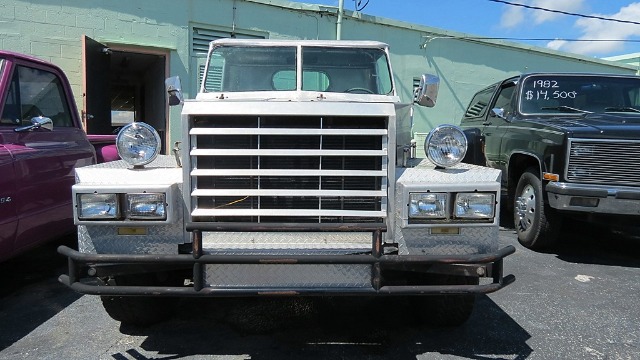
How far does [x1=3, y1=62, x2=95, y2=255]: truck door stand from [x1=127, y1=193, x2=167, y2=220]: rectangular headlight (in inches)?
65.9

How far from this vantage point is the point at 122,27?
29.9ft

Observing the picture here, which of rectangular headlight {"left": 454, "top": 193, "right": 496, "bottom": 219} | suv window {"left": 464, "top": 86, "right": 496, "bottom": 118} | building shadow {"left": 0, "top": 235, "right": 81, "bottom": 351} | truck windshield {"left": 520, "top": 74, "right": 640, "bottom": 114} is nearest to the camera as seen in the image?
rectangular headlight {"left": 454, "top": 193, "right": 496, "bottom": 219}

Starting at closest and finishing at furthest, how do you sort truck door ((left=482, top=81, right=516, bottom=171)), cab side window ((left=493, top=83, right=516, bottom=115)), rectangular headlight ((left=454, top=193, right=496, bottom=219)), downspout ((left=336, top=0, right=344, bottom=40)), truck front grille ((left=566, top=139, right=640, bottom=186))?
rectangular headlight ((left=454, top=193, right=496, bottom=219))
truck front grille ((left=566, top=139, right=640, bottom=186))
truck door ((left=482, top=81, right=516, bottom=171))
cab side window ((left=493, top=83, right=516, bottom=115))
downspout ((left=336, top=0, right=344, bottom=40))

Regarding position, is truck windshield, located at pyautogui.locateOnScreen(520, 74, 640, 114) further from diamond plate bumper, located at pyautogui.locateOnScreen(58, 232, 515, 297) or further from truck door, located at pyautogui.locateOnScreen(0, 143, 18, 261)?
truck door, located at pyautogui.locateOnScreen(0, 143, 18, 261)

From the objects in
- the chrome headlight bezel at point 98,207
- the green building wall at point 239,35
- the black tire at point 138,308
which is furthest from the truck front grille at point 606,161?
the green building wall at point 239,35

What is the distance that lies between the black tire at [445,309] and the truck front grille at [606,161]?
2.54m

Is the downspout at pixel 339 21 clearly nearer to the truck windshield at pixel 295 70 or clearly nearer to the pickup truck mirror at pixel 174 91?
the truck windshield at pixel 295 70

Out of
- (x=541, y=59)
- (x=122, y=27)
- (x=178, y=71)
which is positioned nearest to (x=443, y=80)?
(x=541, y=59)

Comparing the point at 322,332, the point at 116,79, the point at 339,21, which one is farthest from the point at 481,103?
the point at 116,79

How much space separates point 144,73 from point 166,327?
10.9 metres

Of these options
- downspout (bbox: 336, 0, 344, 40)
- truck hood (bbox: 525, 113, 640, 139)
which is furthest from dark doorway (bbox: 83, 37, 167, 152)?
truck hood (bbox: 525, 113, 640, 139)

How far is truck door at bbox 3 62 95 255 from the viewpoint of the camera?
393 cm

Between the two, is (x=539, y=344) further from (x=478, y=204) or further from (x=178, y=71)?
(x=178, y=71)

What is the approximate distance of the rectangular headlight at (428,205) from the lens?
282 cm
